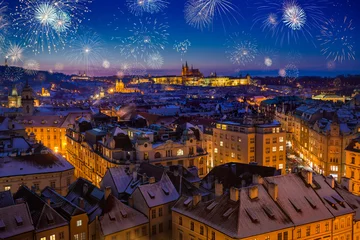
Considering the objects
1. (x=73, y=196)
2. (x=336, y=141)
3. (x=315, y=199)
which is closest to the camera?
(x=315, y=199)

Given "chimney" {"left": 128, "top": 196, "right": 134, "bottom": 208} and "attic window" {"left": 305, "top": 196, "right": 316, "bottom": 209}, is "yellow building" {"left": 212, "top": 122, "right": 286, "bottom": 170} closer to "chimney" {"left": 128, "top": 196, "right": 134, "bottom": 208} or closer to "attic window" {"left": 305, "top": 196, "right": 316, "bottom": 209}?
"attic window" {"left": 305, "top": 196, "right": 316, "bottom": 209}

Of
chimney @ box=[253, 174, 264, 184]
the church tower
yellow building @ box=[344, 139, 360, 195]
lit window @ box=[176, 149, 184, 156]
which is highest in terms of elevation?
the church tower

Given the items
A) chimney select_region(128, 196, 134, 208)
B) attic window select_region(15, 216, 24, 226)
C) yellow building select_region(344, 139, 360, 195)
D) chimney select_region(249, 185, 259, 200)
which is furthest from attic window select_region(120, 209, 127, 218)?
yellow building select_region(344, 139, 360, 195)

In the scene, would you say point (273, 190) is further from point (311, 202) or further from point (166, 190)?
point (166, 190)

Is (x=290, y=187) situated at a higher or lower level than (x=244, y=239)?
higher

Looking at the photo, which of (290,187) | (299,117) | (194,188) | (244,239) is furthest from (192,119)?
(244,239)

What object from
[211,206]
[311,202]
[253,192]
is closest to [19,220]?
[211,206]

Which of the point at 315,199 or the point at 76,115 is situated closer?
the point at 315,199

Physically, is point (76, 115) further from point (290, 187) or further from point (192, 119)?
point (290, 187)
